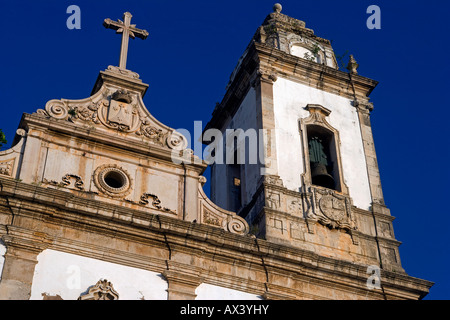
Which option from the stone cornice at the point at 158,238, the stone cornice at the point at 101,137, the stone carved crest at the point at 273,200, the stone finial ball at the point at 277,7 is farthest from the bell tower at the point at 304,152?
the stone cornice at the point at 101,137

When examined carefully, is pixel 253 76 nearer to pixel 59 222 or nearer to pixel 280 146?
pixel 280 146

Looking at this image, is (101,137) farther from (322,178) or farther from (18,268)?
(322,178)

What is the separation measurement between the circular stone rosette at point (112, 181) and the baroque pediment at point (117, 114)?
0.95 metres

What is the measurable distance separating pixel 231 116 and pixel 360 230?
5.06 m

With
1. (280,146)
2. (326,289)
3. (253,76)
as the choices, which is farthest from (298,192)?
(253,76)

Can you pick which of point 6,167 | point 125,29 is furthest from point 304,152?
point 6,167

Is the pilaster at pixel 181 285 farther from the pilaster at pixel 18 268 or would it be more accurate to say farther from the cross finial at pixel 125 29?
the cross finial at pixel 125 29

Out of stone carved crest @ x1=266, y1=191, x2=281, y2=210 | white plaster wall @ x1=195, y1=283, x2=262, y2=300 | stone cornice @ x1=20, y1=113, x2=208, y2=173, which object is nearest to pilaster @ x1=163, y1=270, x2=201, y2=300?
white plaster wall @ x1=195, y1=283, x2=262, y2=300

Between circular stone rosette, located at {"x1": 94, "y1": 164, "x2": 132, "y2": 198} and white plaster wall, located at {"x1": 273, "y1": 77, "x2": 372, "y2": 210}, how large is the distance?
3738 mm

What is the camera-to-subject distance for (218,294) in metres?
14.4

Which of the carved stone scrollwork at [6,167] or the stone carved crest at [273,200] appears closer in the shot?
the carved stone scrollwork at [6,167]

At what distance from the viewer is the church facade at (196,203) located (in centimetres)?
1371

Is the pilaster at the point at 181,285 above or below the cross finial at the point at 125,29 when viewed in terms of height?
below

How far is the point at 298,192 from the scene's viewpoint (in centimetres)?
1719
